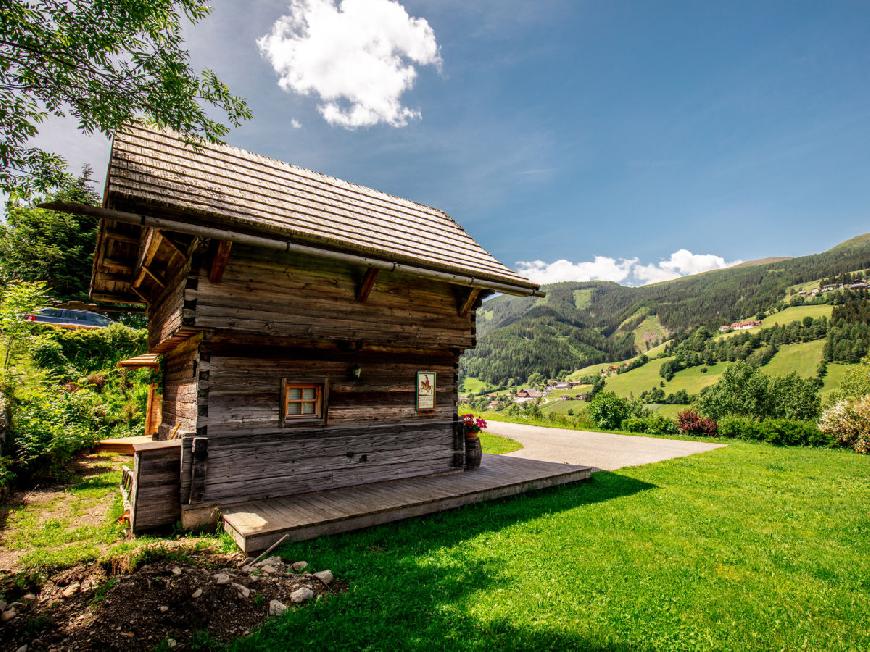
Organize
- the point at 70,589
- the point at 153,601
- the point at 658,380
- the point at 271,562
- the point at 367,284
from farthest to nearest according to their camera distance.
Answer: the point at 658,380, the point at 367,284, the point at 271,562, the point at 70,589, the point at 153,601

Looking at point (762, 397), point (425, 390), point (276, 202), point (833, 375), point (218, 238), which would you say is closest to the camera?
point (218, 238)

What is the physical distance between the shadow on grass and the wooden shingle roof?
4.56 meters

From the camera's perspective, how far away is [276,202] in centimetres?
782

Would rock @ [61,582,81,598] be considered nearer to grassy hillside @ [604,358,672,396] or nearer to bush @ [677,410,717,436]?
bush @ [677,410,717,436]

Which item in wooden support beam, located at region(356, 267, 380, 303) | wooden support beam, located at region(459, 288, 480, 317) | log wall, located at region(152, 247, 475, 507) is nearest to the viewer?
log wall, located at region(152, 247, 475, 507)

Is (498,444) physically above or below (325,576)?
below

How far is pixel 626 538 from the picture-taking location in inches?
264

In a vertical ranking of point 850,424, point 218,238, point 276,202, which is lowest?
point 850,424

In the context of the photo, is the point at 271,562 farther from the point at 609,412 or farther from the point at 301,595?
the point at 609,412

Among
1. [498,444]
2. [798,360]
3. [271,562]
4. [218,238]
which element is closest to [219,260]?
[218,238]

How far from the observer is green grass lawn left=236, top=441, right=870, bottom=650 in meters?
4.06

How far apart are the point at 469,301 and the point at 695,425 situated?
1607cm

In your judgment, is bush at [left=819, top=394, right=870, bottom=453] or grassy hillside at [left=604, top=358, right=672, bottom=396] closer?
bush at [left=819, top=394, right=870, bottom=453]

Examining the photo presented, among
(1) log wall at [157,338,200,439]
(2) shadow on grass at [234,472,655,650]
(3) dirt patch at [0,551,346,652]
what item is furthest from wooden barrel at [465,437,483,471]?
(1) log wall at [157,338,200,439]
